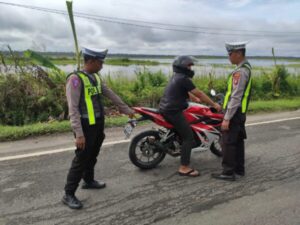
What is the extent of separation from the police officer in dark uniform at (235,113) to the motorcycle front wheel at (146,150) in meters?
0.93

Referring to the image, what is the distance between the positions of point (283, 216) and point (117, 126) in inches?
187

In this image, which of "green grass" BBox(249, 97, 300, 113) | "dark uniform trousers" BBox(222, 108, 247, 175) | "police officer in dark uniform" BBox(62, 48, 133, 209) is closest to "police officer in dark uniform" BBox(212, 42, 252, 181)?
"dark uniform trousers" BBox(222, 108, 247, 175)

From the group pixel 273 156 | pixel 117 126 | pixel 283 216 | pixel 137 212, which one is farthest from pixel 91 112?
pixel 117 126

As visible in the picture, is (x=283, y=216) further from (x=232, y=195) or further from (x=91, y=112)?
(x=91, y=112)

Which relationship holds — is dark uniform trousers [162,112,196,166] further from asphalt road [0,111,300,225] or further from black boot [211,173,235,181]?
black boot [211,173,235,181]

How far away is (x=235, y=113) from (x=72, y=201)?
244 centimetres

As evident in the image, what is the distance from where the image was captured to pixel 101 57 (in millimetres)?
3609

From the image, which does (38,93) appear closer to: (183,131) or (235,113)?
(183,131)

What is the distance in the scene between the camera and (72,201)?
3.79 metres

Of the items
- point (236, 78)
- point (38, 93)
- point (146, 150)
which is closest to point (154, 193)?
point (146, 150)

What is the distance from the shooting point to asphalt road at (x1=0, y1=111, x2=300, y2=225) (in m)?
3.58

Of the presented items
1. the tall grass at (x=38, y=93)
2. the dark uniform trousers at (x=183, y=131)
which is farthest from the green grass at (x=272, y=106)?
the dark uniform trousers at (x=183, y=131)

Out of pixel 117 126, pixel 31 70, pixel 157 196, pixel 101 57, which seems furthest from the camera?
pixel 31 70

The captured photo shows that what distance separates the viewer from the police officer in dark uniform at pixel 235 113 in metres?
4.42
